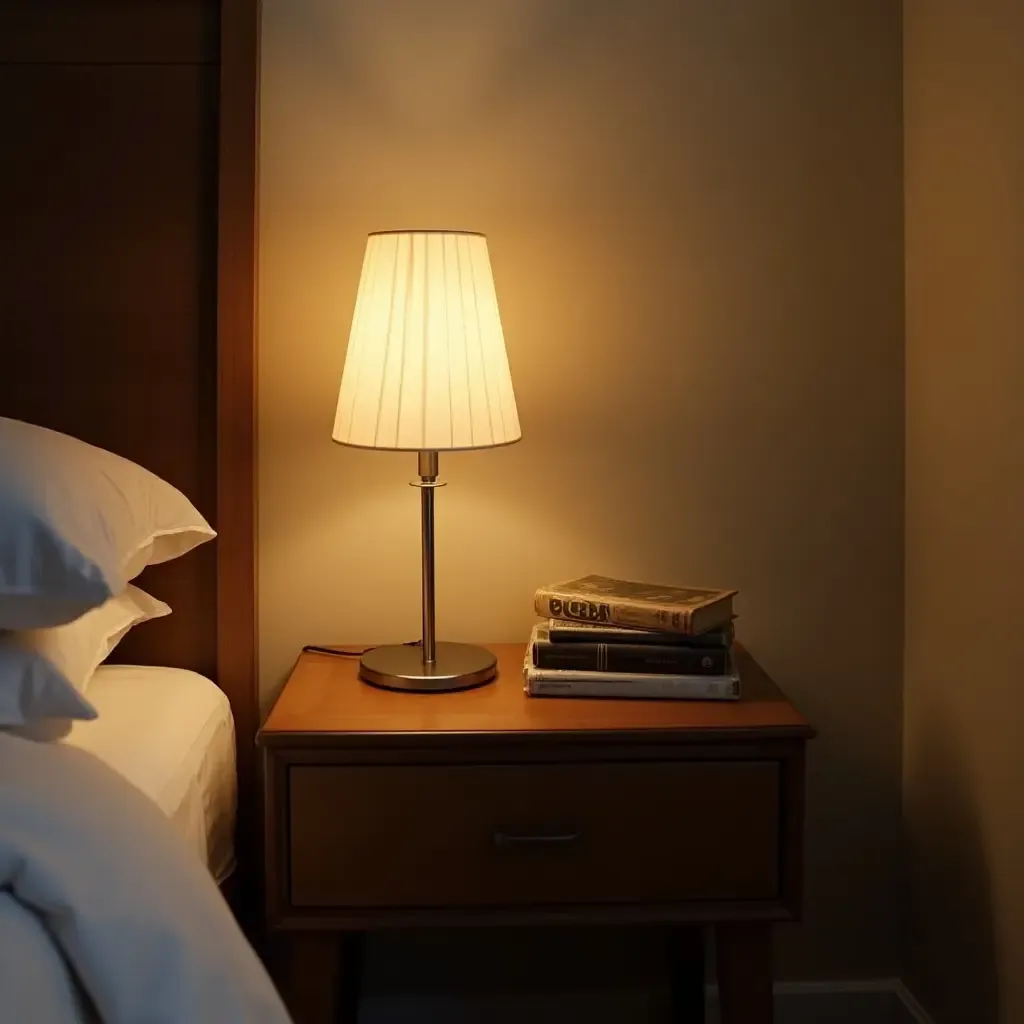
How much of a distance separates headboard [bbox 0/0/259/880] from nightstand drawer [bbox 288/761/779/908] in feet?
1.14

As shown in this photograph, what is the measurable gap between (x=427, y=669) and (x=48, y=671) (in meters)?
0.50

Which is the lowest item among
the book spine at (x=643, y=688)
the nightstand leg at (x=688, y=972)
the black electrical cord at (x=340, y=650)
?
the nightstand leg at (x=688, y=972)

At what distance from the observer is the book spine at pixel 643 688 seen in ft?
5.09

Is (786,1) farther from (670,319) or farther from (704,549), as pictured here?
(704,549)

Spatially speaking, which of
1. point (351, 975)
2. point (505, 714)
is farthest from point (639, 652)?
point (351, 975)

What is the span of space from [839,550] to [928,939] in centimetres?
54

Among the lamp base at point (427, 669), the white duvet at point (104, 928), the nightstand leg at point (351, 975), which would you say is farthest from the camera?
the nightstand leg at point (351, 975)

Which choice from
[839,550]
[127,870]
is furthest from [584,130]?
[127,870]

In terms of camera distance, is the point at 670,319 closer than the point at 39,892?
No

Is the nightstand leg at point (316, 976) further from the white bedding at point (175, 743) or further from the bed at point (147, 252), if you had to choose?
the bed at point (147, 252)

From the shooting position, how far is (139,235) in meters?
1.74

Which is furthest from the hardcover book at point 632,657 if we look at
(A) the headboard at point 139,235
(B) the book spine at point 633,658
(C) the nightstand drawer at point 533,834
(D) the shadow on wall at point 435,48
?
(D) the shadow on wall at point 435,48

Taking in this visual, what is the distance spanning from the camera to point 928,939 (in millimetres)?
1839

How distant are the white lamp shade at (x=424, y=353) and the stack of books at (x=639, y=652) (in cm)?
24
